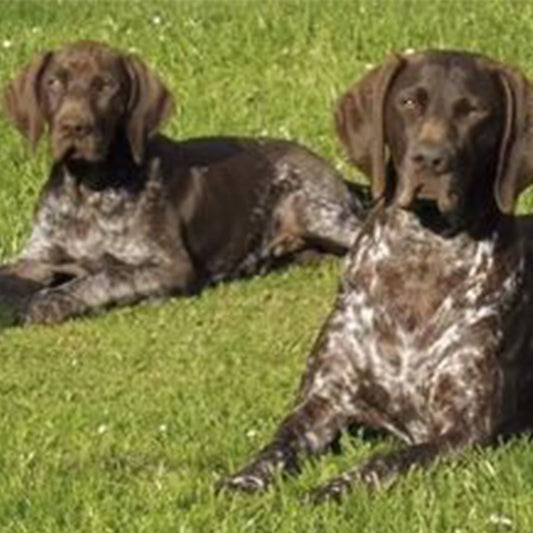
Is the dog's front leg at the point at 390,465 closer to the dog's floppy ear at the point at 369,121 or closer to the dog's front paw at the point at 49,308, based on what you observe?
the dog's floppy ear at the point at 369,121

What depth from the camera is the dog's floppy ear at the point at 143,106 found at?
1252 centimetres

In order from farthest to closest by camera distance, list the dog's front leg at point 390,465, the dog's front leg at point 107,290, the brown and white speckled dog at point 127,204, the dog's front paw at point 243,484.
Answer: the brown and white speckled dog at point 127,204 → the dog's front leg at point 107,290 → the dog's front paw at point 243,484 → the dog's front leg at point 390,465

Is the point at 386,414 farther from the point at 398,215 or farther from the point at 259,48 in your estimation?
the point at 259,48

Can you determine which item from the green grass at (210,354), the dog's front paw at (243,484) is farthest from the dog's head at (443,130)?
the dog's front paw at (243,484)

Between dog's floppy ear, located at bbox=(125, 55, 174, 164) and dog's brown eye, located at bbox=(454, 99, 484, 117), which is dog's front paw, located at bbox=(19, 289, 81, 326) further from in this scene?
dog's brown eye, located at bbox=(454, 99, 484, 117)

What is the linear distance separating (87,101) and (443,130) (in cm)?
445

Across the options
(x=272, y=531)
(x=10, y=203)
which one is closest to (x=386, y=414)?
(x=272, y=531)

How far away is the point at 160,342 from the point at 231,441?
7.66ft

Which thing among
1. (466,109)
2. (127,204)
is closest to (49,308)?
(127,204)

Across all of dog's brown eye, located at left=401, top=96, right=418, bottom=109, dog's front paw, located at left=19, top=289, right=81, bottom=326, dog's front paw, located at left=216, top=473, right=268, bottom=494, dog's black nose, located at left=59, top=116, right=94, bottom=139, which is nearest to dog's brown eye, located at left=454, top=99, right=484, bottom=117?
dog's brown eye, located at left=401, top=96, right=418, bottom=109

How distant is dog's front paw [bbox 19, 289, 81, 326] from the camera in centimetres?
1156

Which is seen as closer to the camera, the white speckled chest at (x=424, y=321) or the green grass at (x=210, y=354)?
the green grass at (x=210, y=354)

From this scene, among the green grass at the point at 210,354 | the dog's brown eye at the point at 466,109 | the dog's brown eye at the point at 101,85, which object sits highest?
the dog's brown eye at the point at 466,109

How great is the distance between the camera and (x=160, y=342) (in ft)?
35.5
